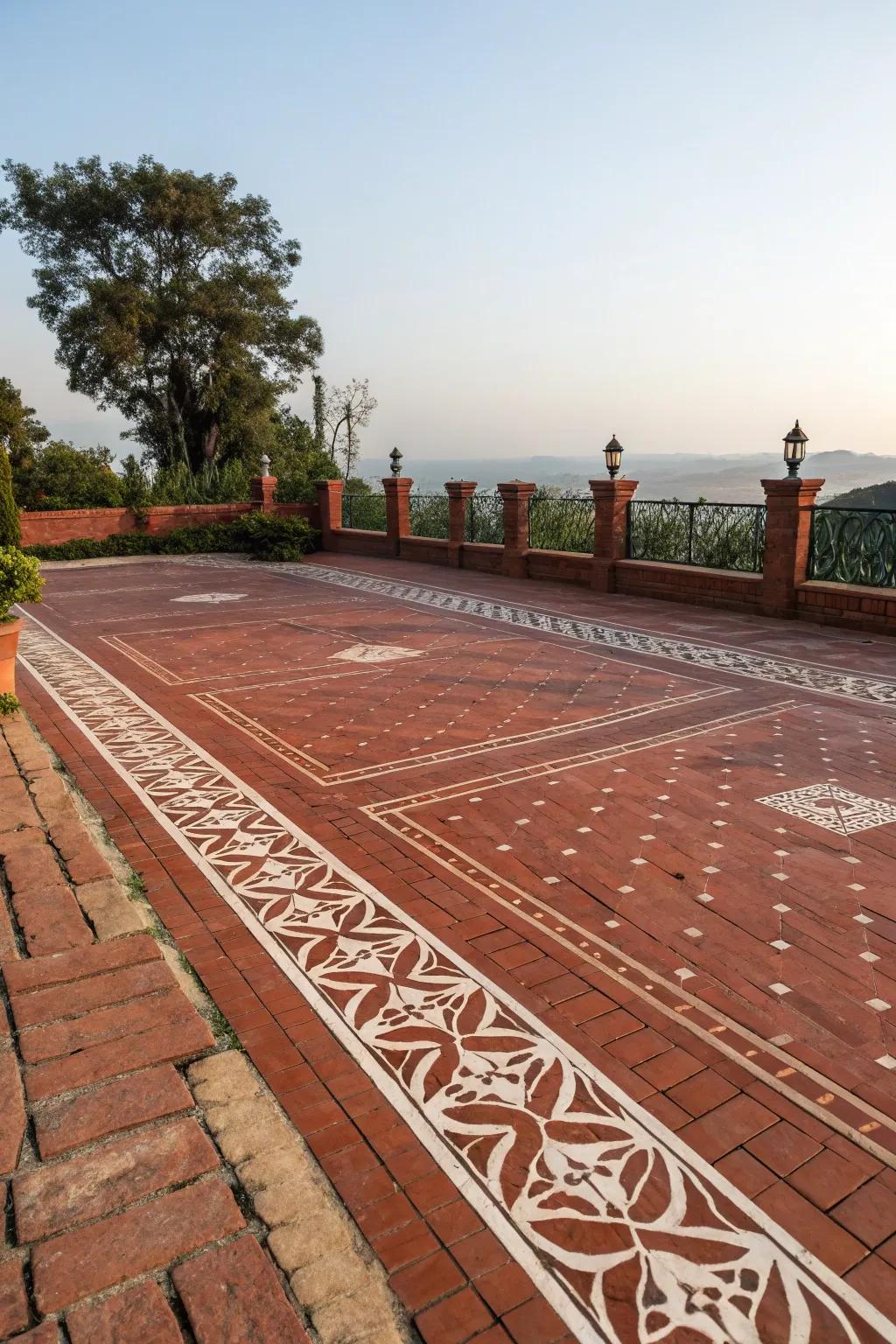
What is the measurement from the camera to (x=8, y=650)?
5.77 meters

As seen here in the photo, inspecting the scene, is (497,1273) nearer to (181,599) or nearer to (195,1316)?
(195,1316)

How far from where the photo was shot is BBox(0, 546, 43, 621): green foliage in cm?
561

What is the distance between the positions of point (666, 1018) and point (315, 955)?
1.23 meters

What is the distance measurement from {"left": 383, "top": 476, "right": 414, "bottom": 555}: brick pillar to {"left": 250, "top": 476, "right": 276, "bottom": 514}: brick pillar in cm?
345

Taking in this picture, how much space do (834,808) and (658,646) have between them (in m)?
4.44

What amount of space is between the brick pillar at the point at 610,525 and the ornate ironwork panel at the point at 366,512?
7.30 metres

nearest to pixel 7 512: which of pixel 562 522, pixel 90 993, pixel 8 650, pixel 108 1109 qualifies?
pixel 8 650

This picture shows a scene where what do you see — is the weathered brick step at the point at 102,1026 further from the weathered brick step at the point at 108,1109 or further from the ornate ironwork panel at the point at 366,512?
the ornate ironwork panel at the point at 366,512

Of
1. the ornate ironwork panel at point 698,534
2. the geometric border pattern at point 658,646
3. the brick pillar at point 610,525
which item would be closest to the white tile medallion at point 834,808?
the geometric border pattern at point 658,646

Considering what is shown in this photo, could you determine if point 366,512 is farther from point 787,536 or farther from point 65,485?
point 787,536

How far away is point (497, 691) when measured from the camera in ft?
23.8

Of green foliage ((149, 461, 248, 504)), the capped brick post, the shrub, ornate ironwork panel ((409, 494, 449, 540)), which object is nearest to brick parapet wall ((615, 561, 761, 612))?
ornate ironwork panel ((409, 494, 449, 540))

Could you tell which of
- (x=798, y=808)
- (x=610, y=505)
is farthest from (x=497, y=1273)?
(x=610, y=505)

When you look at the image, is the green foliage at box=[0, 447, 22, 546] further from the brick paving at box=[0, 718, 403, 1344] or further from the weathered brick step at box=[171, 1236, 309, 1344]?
the weathered brick step at box=[171, 1236, 309, 1344]
